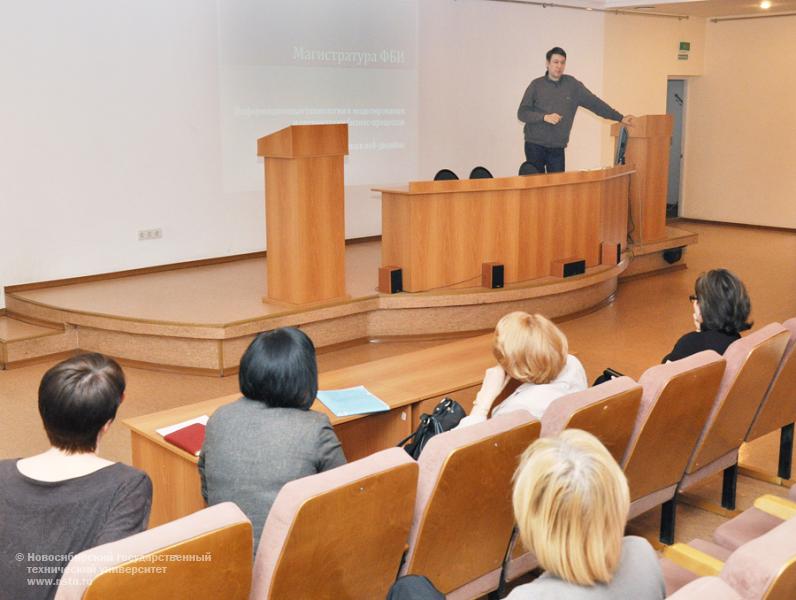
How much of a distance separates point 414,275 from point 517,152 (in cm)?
469

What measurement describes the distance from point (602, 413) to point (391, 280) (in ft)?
13.2

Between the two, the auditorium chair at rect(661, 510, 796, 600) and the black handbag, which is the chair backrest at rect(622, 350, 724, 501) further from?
the auditorium chair at rect(661, 510, 796, 600)

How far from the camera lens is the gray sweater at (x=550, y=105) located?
27.3ft

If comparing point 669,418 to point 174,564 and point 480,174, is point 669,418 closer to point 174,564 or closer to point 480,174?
point 174,564

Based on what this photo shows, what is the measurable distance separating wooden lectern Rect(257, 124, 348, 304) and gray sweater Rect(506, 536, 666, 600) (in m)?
4.56

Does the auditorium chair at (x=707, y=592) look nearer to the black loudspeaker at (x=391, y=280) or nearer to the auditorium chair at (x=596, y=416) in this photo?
the auditorium chair at (x=596, y=416)

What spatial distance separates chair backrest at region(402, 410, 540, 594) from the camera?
8.20 feet

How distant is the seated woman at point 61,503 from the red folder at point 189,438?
0.89 m

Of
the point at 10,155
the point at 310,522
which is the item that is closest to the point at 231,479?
the point at 310,522

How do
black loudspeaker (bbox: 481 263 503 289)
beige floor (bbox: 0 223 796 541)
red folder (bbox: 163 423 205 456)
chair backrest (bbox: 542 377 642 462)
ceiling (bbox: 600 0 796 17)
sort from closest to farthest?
chair backrest (bbox: 542 377 642 462) < red folder (bbox: 163 423 205 456) < beige floor (bbox: 0 223 796 541) < black loudspeaker (bbox: 481 263 503 289) < ceiling (bbox: 600 0 796 17)

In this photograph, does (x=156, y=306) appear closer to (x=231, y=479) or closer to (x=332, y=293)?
(x=332, y=293)

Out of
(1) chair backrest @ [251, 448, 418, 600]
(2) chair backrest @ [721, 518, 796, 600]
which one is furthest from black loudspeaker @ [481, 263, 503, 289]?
(2) chair backrest @ [721, 518, 796, 600]

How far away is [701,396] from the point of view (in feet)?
10.9

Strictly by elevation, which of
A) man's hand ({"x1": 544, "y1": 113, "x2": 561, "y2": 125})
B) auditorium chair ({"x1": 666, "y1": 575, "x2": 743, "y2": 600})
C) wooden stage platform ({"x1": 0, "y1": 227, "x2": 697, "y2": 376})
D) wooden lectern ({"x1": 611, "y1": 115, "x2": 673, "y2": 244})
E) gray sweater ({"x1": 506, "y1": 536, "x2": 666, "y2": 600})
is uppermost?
man's hand ({"x1": 544, "y1": 113, "x2": 561, "y2": 125})
